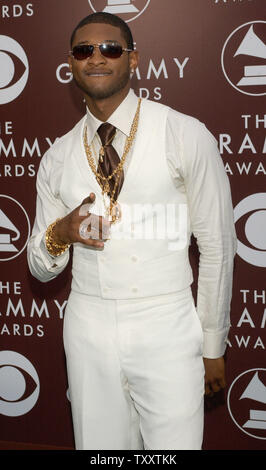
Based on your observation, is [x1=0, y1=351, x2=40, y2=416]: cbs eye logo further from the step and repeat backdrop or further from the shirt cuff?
the shirt cuff

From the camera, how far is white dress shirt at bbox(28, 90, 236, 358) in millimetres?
1416

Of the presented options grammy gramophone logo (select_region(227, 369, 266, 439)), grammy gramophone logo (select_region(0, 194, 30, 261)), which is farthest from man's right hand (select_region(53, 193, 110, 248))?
grammy gramophone logo (select_region(227, 369, 266, 439))

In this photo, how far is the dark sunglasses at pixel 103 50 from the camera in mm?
1429

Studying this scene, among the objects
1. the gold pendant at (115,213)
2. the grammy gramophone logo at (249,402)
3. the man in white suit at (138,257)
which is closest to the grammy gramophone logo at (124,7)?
the man in white suit at (138,257)

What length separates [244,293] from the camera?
217 centimetres

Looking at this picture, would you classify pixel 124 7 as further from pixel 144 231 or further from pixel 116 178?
pixel 144 231

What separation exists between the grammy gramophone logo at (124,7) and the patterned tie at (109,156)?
832mm

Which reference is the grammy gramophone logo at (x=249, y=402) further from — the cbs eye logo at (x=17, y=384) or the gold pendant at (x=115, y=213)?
the gold pendant at (x=115, y=213)

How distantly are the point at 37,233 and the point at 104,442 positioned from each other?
2.11 ft

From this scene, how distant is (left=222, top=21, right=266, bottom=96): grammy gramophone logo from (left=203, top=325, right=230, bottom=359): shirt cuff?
1019mm

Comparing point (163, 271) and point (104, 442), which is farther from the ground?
point (163, 271)

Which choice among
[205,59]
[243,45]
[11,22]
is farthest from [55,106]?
[243,45]

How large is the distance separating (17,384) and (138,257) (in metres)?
1.38

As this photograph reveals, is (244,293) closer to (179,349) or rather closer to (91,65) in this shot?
(179,349)
